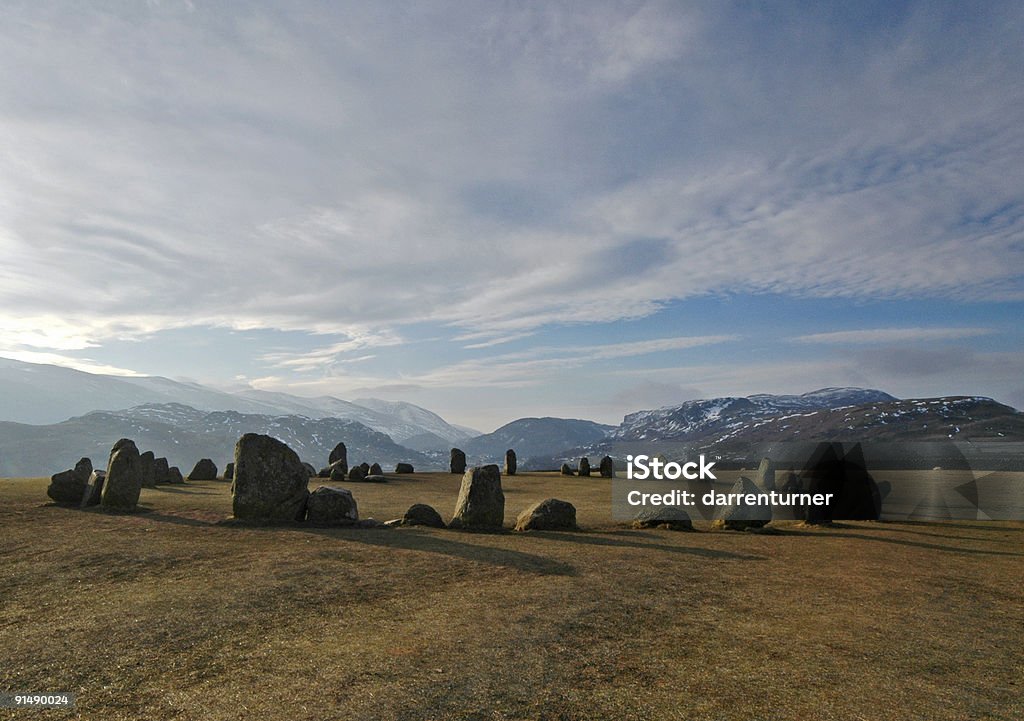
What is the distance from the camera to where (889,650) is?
23.7 feet

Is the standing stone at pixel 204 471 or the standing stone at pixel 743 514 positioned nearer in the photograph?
the standing stone at pixel 743 514

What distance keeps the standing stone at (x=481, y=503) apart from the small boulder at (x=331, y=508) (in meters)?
3.02

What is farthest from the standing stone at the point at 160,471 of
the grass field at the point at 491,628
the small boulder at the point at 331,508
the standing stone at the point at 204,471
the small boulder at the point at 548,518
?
the small boulder at the point at 548,518

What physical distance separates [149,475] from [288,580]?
74.3 ft

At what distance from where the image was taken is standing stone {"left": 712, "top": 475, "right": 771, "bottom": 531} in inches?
728

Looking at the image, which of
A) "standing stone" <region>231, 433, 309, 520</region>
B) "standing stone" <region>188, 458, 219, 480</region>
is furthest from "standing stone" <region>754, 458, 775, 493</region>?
"standing stone" <region>188, 458, 219, 480</region>

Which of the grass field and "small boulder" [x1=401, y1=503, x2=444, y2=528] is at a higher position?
"small boulder" [x1=401, y1=503, x2=444, y2=528]

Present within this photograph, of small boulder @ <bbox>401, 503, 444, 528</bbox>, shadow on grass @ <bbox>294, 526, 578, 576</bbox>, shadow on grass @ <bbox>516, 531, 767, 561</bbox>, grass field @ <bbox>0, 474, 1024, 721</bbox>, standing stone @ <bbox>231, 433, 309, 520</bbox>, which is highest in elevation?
standing stone @ <bbox>231, 433, 309, 520</bbox>

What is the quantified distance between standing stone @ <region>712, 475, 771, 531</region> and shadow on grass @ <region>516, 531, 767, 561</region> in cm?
366

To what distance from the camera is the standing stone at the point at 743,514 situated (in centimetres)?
1848

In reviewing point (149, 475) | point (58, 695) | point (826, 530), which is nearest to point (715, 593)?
point (58, 695)

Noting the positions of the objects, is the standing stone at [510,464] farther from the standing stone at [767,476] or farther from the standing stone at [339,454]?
the standing stone at [767,476]

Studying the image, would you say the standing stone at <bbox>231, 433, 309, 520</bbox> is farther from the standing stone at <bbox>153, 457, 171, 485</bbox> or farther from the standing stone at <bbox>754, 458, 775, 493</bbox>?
the standing stone at <bbox>153, 457, 171, 485</bbox>

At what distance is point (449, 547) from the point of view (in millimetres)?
13406
